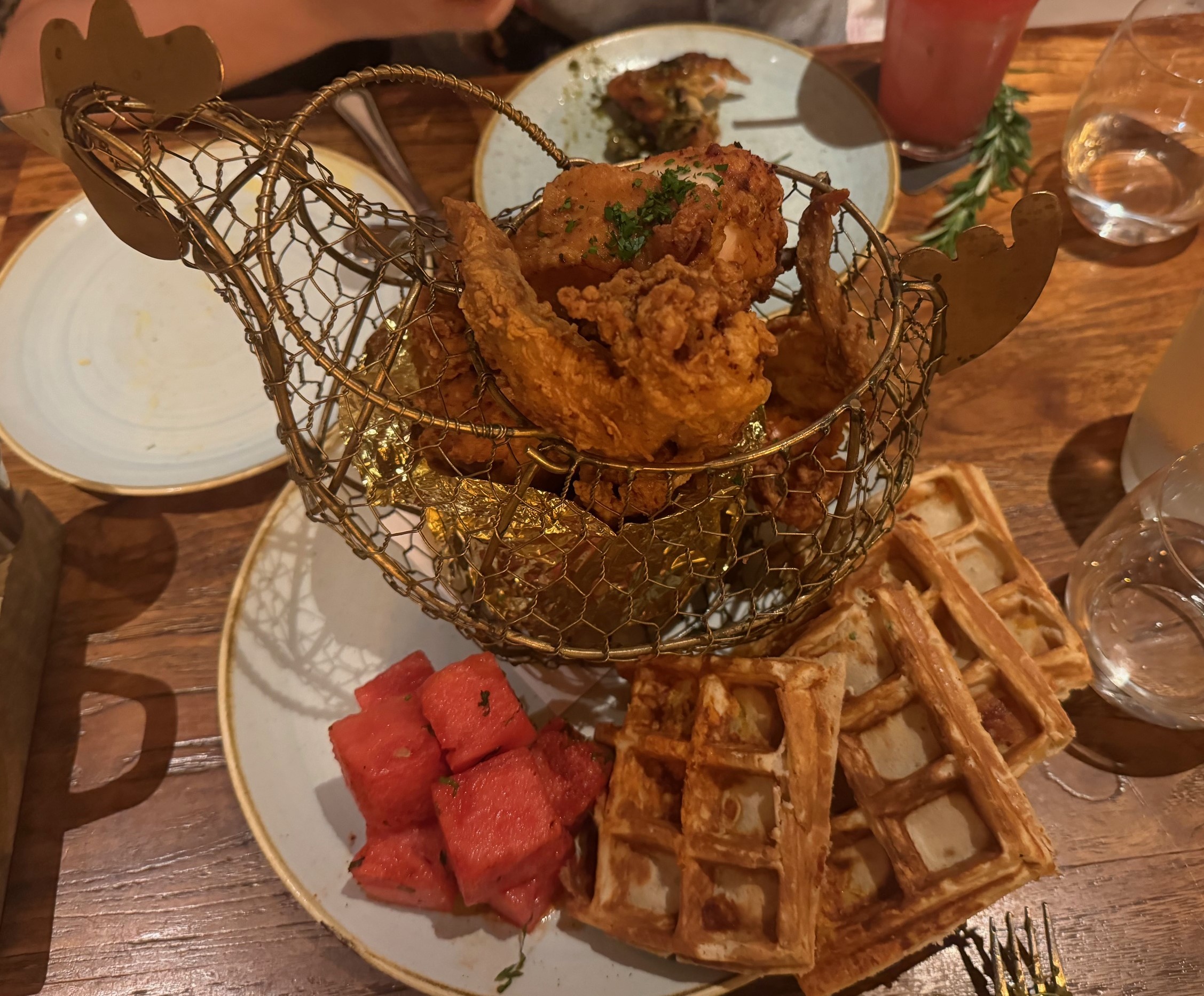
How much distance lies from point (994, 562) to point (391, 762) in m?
0.94

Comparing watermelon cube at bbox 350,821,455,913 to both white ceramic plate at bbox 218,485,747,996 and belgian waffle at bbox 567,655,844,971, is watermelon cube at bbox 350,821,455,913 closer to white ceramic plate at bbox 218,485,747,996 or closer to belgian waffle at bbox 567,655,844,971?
white ceramic plate at bbox 218,485,747,996

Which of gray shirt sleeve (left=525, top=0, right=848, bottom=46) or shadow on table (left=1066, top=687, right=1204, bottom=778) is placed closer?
shadow on table (left=1066, top=687, right=1204, bottom=778)

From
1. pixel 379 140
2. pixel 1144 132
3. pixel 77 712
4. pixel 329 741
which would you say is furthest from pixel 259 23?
pixel 1144 132

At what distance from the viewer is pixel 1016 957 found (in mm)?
1021

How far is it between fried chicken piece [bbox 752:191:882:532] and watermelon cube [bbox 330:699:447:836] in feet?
1.83

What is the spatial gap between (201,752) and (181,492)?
441mm

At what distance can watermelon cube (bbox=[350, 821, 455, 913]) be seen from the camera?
0.99m

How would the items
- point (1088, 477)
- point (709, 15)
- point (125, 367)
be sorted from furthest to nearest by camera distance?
1. point (709, 15)
2. point (125, 367)
3. point (1088, 477)

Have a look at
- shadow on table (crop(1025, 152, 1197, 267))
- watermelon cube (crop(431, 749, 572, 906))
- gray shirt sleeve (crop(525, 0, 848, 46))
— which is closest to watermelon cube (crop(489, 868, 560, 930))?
watermelon cube (crop(431, 749, 572, 906))

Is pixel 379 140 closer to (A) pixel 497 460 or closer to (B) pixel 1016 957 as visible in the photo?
(A) pixel 497 460

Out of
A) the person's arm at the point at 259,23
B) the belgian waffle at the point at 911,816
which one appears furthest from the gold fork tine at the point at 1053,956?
the person's arm at the point at 259,23

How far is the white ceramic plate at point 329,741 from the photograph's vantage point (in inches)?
38.6

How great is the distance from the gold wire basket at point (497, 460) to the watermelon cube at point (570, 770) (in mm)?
123

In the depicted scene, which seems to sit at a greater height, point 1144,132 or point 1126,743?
point 1144,132
